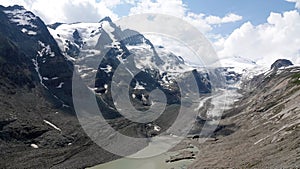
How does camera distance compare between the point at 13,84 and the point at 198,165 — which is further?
the point at 13,84

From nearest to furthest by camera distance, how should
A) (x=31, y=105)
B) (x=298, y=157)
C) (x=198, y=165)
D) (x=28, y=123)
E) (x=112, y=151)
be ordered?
(x=298, y=157) < (x=198, y=165) < (x=112, y=151) < (x=28, y=123) < (x=31, y=105)

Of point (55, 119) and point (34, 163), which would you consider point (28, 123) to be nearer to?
point (55, 119)

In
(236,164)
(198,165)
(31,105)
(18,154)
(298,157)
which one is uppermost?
(298,157)

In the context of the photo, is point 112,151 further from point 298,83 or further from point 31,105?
point 298,83

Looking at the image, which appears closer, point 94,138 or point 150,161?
point 150,161

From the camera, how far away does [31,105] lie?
596 ft

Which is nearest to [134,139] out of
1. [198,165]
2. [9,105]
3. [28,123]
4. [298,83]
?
[28,123]

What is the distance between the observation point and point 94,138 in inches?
6206

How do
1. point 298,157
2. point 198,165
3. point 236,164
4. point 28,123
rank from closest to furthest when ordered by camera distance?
point 298,157, point 236,164, point 198,165, point 28,123

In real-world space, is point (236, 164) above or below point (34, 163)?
above

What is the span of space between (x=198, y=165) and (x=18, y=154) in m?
59.0

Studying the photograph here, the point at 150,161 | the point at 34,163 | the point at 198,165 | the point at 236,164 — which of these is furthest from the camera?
the point at 150,161

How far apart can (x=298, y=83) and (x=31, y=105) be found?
130 meters

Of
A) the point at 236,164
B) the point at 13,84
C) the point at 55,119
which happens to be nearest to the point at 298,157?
the point at 236,164
